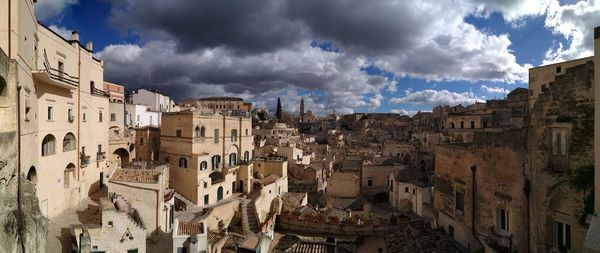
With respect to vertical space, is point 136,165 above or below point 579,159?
below

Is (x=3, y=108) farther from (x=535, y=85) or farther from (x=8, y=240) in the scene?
(x=535, y=85)

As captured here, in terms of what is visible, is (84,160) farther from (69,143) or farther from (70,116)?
A: (70,116)

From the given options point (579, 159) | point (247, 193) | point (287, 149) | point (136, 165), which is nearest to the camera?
point (579, 159)

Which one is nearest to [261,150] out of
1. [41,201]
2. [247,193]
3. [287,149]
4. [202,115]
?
[287,149]

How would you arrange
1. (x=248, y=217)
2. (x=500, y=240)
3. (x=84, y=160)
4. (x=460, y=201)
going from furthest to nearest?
1. (x=248, y=217)
2. (x=84, y=160)
3. (x=460, y=201)
4. (x=500, y=240)

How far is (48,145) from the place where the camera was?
17141 mm

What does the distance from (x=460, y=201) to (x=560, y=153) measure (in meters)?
5.90

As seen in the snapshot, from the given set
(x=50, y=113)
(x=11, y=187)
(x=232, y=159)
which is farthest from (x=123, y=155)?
(x=11, y=187)

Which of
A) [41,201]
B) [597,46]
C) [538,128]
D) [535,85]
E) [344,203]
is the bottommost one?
[344,203]

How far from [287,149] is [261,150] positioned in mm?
4052

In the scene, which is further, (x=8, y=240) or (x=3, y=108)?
(x=3, y=108)

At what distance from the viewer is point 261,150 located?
4434 cm

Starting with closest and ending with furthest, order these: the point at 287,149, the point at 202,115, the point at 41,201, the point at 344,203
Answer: the point at 41,201 → the point at 202,115 → the point at 344,203 → the point at 287,149

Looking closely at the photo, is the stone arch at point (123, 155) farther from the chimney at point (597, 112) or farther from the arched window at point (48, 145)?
the chimney at point (597, 112)
